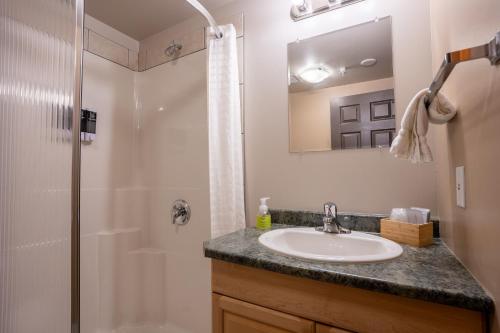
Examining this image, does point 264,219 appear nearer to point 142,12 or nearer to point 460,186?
point 460,186

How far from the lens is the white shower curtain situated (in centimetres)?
126

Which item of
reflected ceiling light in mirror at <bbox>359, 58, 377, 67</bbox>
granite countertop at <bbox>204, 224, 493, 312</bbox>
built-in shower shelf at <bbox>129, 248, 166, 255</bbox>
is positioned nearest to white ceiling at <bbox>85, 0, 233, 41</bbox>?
reflected ceiling light in mirror at <bbox>359, 58, 377, 67</bbox>

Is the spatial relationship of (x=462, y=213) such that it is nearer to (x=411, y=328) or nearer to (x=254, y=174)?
(x=411, y=328)

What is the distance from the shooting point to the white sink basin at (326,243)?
85 cm

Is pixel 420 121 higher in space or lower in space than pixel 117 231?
higher

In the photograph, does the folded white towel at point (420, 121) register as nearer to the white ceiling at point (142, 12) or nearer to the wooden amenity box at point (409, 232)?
the wooden amenity box at point (409, 232)

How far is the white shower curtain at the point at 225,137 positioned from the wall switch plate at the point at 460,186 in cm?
89

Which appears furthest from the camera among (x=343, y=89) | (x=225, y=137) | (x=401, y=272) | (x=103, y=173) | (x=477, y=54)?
(x=103, y=173)

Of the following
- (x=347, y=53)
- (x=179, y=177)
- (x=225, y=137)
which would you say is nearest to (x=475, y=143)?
(x=347, y=53)

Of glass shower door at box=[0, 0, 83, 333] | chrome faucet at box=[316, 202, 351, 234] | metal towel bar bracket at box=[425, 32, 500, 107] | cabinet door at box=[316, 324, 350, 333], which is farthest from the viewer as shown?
chrome faucet at box=[316, 202, 351, 234]

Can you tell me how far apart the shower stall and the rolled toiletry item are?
0.86m

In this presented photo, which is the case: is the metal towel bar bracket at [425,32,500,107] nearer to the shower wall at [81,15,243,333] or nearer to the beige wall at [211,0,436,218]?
the beige wall at [211,0,436,218]

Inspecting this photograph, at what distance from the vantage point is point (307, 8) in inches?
49.0

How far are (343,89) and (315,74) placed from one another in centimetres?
17
